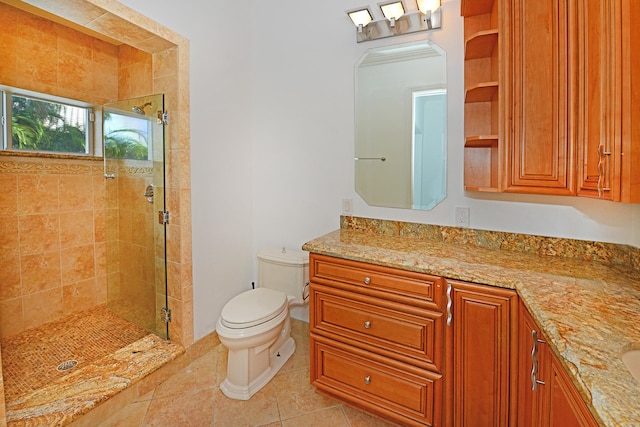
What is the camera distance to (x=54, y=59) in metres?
2.53

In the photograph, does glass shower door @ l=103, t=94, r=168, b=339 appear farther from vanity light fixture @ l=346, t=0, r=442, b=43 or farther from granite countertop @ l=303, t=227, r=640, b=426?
vanity light fixture @ l=346, t=0, r=442, b=43

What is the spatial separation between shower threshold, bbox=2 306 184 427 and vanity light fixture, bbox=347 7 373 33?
2.50 m

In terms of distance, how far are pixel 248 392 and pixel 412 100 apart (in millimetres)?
2106

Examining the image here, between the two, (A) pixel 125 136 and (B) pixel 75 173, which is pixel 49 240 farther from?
(A) pixel 125 136

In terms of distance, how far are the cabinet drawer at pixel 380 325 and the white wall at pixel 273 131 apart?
2.38 ft

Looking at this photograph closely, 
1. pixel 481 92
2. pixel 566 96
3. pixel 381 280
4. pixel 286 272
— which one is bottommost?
pixel 286 272

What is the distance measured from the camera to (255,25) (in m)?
2.60

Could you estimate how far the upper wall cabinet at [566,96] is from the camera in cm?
99

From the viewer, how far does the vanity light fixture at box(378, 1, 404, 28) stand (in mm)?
1948

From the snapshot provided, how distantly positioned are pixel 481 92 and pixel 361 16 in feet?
3.07

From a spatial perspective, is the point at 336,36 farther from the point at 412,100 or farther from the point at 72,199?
the point at 72,199

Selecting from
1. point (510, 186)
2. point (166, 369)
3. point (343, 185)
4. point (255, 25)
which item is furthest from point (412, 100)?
point (166, 369)

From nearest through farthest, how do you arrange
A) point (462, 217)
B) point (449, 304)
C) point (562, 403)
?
point (562, 403) < point (449, 304) < point (462, 217)

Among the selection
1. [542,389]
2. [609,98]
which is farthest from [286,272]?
[609,98]
